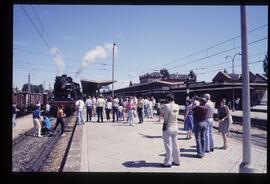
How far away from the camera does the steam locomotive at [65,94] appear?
26.3 m

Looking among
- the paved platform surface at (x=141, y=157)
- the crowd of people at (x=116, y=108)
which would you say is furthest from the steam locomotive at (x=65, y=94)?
the paved platform surface at (x=141, y=157)

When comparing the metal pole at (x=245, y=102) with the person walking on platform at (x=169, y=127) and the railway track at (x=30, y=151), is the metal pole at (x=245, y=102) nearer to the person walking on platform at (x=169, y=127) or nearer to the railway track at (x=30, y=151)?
the person walking on platform at (x=169, y=127)

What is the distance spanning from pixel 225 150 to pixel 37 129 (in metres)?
10.2

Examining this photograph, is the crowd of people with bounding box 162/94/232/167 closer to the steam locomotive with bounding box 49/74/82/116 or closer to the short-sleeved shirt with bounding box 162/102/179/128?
the short-sleeved shirt with bounding box 162/102/179/128

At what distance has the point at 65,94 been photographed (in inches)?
1100

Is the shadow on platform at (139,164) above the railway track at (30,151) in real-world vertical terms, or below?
above

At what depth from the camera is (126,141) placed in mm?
11344

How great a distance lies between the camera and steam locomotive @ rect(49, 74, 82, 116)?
2633cm

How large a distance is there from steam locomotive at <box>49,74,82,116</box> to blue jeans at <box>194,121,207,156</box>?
19.1 metres

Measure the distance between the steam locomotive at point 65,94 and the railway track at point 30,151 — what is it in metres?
9.76

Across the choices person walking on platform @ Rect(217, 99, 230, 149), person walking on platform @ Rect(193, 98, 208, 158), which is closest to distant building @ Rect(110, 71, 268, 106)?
person walking on platform @ Rect(217, 99, 230, 149)

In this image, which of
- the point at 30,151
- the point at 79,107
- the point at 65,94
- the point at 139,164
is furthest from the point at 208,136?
the point at 65,94

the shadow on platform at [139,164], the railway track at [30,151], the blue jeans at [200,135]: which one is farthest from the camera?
the railway track at [30,151]
